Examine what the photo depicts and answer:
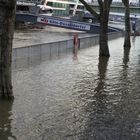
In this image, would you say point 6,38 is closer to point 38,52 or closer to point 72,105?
point 72,105

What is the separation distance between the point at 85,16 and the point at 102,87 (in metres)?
94.7

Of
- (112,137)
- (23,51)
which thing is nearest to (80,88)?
(112,137)

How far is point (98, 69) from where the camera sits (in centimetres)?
2273

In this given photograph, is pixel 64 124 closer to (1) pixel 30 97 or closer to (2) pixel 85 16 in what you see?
(1) pixel 30 97

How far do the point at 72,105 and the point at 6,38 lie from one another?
2836 millimetres

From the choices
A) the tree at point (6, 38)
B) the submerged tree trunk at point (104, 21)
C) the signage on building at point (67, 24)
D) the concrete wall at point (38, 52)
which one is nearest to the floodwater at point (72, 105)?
the tree at point (6, 38)

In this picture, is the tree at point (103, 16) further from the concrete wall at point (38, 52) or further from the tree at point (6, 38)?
the tree at point (6, 38)

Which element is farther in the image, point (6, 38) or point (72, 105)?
point (72, 105)

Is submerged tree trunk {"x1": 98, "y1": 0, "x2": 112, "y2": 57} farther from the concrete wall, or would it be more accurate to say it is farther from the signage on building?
the signage on building

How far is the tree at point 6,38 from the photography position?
41.1 feet

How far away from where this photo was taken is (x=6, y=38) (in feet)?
42.1

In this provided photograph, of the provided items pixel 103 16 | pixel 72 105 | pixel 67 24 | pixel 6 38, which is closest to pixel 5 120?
pixel 6 38

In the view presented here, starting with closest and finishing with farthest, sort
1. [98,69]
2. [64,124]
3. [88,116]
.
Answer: [64,124], [88,116], [98,69]

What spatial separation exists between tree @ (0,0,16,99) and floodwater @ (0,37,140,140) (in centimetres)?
64
